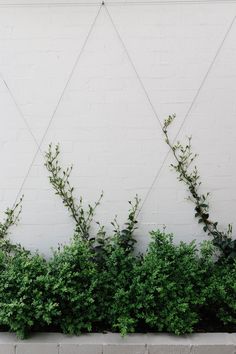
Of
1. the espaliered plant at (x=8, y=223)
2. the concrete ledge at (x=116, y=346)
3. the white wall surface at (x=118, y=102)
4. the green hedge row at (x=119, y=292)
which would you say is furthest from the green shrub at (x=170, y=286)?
the espaliered plant at (x=8, y=223)

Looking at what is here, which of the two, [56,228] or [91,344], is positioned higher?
[56,228]

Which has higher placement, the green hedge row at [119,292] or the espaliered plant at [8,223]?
A: the espaliered plant at [8,223]

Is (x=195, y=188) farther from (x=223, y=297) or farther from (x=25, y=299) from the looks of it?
(x=25, y=299)

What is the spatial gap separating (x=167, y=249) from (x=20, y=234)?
58.5 inches

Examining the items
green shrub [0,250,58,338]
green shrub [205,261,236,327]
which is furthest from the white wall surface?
green shrub [0,250,58,338]

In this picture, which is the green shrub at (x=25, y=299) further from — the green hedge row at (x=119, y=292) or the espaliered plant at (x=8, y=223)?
the espaliered plant at (x=8, y=223)

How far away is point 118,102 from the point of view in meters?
4.41

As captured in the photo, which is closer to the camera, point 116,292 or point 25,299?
point 25,299

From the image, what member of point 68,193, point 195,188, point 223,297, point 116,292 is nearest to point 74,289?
point 116,292

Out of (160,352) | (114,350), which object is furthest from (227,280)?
(114,350)

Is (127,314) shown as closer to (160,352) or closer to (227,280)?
(160,352)

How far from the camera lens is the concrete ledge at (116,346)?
367cm

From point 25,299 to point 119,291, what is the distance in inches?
30.0

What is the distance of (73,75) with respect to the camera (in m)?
4.39
